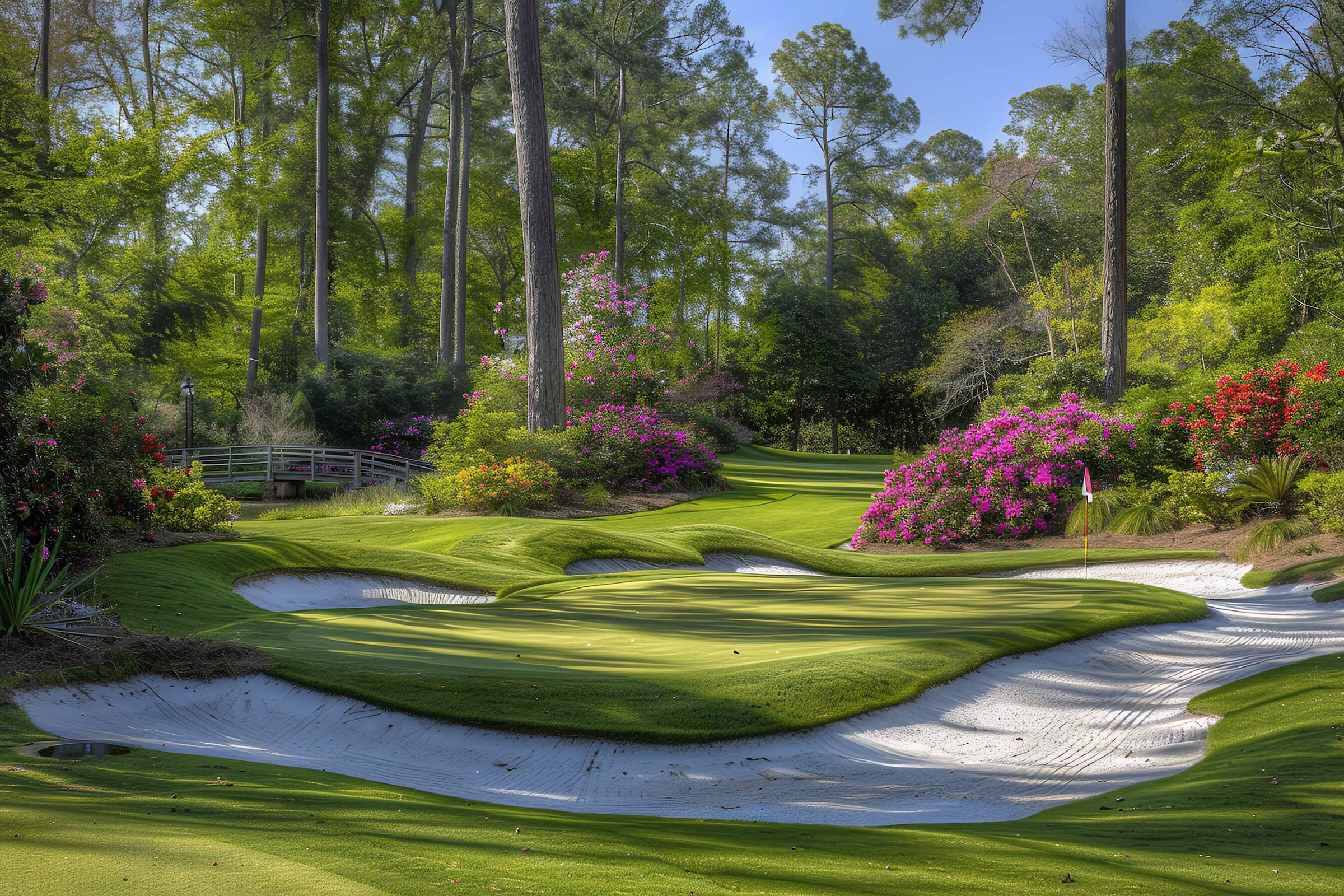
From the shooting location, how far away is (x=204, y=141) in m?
32.9

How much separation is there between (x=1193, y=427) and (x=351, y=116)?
1469 inches

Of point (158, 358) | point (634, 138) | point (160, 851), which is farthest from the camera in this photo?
point (634, 138)

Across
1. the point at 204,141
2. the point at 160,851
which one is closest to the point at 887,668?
the point at 160,851

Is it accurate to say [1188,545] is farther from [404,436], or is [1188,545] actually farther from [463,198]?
[463,198]

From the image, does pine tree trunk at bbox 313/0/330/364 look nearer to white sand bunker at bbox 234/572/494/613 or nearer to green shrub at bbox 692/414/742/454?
green shrub at bbox 692/414/742/454

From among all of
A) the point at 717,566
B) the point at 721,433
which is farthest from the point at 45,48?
the point at 717,566

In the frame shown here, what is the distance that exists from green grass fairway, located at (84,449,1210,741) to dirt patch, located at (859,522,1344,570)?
0.76 meters

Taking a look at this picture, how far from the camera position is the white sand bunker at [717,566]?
479 inches

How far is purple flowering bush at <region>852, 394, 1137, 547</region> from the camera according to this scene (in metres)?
15.0

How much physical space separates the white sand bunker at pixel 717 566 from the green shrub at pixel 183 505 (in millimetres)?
4550

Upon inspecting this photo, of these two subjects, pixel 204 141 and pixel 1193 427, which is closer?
pixel 1193 427

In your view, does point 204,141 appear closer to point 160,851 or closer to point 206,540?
point 206,540

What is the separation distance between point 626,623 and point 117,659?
12.9ft

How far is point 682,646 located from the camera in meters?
7.17
